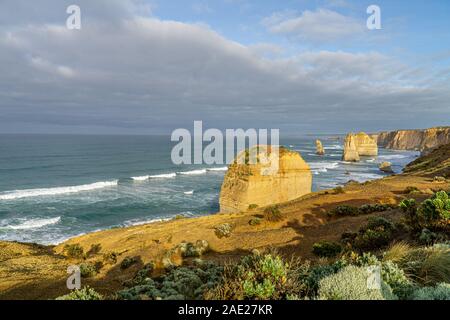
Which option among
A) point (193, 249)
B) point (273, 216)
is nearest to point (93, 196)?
point (273, 216)

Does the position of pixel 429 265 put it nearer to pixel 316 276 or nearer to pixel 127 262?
pixel 316 276

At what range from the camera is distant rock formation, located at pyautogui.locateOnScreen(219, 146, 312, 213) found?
1183 inches

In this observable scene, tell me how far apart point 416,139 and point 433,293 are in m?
155

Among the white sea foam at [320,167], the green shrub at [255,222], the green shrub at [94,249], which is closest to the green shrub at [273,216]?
the green shrub at [255,222]

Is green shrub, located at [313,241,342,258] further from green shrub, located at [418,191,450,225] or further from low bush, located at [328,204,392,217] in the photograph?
low bush, located at [328,204,392,217]

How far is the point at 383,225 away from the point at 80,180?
52.5 meters

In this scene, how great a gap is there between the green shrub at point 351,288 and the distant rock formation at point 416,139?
118 metres

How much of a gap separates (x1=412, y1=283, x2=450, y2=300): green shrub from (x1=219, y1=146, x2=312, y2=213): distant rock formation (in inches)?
981

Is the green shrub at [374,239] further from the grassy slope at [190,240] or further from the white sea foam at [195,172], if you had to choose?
the white sea foam at [195,172]

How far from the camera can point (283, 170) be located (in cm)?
3131

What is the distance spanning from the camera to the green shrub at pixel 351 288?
4.38 metres
